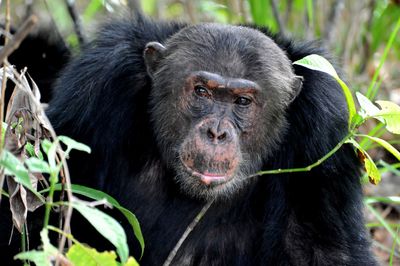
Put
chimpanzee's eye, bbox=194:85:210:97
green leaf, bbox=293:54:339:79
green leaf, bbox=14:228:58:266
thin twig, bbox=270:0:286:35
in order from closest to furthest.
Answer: green leaf, bbox=14:228:58:266
green leaf, bbox=293:54:339:79
chimpanzee's eye, bbox=194:85:210:97
thin twig, bbox=270:0:286:35

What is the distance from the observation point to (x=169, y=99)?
195 inches

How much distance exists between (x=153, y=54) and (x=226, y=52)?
1.73 feet

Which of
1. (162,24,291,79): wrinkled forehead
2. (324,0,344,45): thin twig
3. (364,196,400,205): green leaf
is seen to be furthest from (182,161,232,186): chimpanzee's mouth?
(324,0,344,45): thin twig

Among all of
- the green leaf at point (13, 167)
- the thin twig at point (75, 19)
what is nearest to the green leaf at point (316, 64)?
the green leaf at point (13, 167)

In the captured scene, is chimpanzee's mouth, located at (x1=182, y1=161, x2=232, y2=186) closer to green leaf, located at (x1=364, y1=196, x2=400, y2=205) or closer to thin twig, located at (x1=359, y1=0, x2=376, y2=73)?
green leaf, located at (x1=364, y1=196, x2=400, y2=205)

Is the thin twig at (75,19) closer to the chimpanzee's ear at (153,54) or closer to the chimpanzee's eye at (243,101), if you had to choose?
the chimpanzee's ear at (153,54)

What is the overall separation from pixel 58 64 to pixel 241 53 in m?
2.89

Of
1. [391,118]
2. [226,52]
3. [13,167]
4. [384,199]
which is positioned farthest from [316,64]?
[384,199]

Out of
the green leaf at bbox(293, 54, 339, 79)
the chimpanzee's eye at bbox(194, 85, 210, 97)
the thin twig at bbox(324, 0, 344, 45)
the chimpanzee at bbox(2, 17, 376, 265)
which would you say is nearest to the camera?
the green leaf at bbox(293, 54, 339, 79)

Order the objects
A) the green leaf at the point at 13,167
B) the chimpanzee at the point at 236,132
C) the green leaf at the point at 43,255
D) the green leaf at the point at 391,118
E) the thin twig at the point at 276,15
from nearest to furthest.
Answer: the green leaf at the point at 43,255, the green leaf at the point at 13,167, the green leaf at the point at 391,118, the chimpanzee at the point at 236,132, the thin twig at the point at 276,15

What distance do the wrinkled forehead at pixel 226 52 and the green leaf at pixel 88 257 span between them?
74.7 inches

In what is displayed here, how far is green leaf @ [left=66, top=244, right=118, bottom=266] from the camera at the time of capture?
124 inches

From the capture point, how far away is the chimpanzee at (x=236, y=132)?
4852 millimetres

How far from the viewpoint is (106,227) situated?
3061mm
